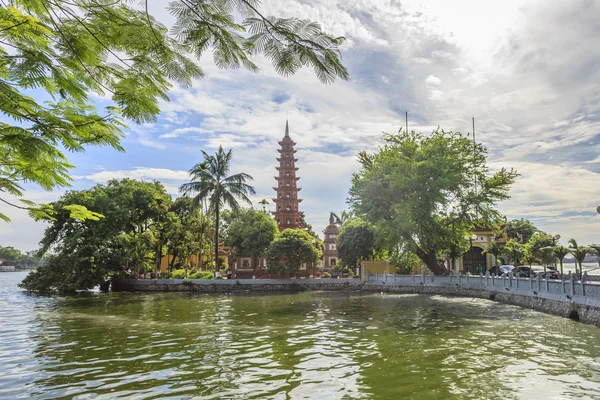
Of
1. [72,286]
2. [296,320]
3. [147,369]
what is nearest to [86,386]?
[147,369]

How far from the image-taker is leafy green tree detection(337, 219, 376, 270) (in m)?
40.0

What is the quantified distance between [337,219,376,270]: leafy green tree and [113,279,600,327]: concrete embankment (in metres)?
3.13

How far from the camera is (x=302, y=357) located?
1010 cm

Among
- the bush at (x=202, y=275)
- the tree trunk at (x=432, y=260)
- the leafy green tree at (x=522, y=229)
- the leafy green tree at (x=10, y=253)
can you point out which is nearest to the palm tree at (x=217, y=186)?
the bush at (x=202, y=275)

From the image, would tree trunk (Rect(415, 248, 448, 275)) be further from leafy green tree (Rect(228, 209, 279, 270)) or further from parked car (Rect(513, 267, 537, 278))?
leafy green tree (Rect(228, 209, 279, 270))

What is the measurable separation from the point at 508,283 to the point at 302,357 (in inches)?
714

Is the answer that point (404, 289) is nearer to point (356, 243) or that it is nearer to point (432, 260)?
point (432, 260)

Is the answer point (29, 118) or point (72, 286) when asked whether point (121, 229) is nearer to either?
point (72, 286)

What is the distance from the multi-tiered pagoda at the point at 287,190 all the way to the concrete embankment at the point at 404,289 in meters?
16.2

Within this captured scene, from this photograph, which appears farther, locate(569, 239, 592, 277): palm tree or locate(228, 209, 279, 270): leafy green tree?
Result: locate(228, 209, 279, 270): leafy green tree

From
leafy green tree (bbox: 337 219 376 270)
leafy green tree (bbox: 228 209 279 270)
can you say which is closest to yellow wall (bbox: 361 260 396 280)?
leafy green tree (bbox: 337 219 376 270)

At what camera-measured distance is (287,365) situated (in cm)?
933

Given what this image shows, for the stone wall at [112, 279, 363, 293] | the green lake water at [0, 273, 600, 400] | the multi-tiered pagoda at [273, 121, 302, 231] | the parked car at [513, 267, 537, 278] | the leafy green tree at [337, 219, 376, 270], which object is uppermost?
the multi-tiered pagoda at [273, 121, 302, 231]

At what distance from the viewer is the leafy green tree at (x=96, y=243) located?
34.7m
